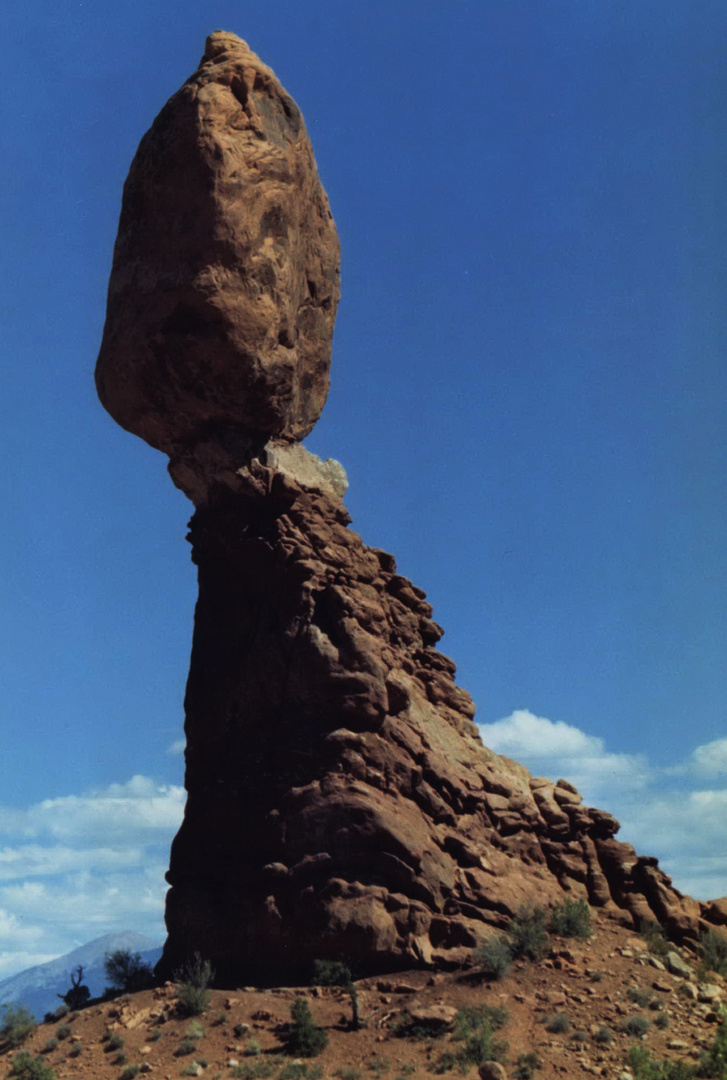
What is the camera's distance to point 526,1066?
16766 mm

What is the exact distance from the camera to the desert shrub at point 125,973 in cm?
2208

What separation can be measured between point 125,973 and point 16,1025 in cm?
332

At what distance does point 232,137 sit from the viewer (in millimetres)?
24203

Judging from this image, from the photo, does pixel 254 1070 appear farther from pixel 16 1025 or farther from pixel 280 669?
pixel 280 669

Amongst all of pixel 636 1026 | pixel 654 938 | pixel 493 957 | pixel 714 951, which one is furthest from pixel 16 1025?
pixel 714 951

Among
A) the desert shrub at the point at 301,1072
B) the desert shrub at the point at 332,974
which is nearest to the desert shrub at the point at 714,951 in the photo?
the desert shrub at the point at 332,974

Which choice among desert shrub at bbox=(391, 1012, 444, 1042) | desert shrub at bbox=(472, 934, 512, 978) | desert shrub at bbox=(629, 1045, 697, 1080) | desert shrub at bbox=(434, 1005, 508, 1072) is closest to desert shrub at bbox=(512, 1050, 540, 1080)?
desert shrub at bbox=(434, 1005, 508, 1072)

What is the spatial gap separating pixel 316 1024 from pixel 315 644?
8.11 metres

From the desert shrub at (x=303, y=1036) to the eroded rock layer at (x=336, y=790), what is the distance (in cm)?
191

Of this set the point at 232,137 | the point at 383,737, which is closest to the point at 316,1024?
the point at 383,737

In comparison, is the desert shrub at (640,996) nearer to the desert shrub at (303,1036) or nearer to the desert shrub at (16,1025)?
the desert shrub at (303,1036)

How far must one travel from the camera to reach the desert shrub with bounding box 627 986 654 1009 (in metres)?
19.2

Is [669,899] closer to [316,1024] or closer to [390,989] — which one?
[390,989]

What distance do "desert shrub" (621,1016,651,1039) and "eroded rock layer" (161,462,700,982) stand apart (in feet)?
11.2
